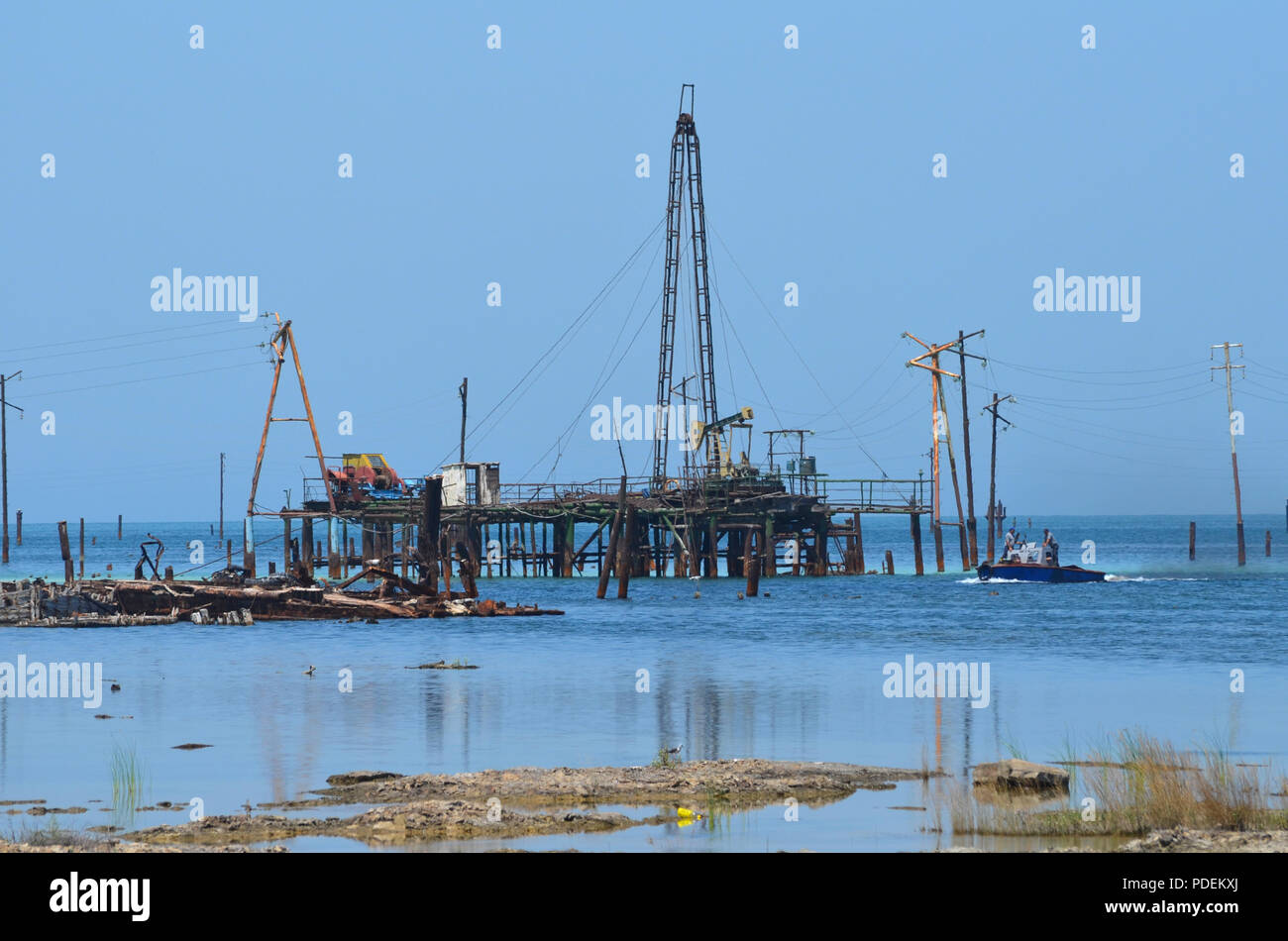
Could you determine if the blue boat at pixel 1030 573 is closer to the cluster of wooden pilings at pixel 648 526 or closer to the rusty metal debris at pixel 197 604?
the cluster of wooden pilings at pixel 648 526

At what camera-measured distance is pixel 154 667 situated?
114ft

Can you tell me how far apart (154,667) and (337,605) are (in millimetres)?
15357

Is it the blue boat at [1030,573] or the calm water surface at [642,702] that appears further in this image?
the blue boat at [1030,573]

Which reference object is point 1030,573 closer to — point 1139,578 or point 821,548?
point 1139,578

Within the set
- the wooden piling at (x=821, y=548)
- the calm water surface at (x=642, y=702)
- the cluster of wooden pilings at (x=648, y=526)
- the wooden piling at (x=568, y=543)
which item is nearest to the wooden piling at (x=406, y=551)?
the cluster of wooden pilings at (x=648, y=526)

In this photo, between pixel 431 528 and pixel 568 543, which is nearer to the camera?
pixel 431 528

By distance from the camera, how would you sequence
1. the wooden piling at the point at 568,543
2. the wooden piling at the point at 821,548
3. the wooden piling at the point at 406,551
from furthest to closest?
1. the wooden piling at the point at 821,548
2. the wooden piling at the point at 568,543
3. the wooden piling at the point at 406,551

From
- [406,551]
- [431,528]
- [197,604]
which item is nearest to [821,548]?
[406,551]

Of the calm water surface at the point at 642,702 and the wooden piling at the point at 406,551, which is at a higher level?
the wooden piling at the point at 406,551

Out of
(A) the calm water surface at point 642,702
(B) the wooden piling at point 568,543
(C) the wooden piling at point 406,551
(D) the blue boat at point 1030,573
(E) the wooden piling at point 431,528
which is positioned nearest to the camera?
(A) the calm water surface at point 642,702

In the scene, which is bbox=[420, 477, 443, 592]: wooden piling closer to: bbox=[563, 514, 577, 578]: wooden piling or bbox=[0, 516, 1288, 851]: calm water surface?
bbox=[0, 516, 1288, 851]: calm water surface

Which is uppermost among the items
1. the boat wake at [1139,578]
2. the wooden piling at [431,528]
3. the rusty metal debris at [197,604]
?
the wooden piling at [431,528]
